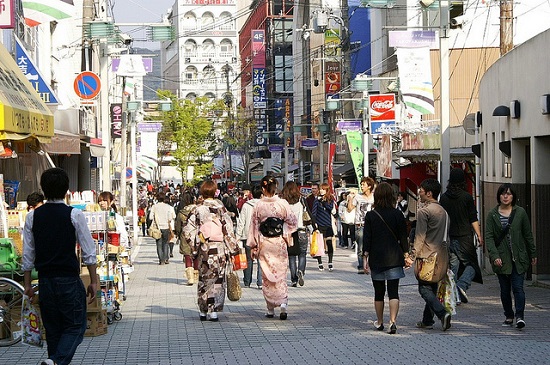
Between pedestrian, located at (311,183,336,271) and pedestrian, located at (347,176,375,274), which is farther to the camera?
pedestrian, located at (311,183,336,271)

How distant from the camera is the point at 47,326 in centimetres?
871

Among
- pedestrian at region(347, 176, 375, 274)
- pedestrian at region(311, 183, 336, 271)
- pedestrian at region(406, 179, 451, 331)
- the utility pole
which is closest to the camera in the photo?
pedestrian at region(406, 179, 451, 331)

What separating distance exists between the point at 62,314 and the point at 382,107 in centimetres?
2801

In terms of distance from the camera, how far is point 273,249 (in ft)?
46.5

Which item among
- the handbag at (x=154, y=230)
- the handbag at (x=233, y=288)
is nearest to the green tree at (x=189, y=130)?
the handbag at (x=154, y=230)

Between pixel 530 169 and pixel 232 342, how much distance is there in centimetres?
854

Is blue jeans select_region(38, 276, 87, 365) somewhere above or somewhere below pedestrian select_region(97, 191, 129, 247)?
below

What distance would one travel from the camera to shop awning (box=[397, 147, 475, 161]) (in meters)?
27.6

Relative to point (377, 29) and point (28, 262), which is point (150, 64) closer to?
point (377, 29)

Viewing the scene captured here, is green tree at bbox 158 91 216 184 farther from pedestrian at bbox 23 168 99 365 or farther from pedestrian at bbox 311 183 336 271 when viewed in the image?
pedestrian at bbox 23 168 99 365

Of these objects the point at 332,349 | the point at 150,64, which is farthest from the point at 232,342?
the point at 150,64

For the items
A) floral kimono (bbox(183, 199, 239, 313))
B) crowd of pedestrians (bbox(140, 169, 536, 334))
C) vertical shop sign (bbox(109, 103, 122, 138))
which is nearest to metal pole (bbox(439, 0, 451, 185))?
crowd of pedestrians (bbox(140, 169, 536, 334))

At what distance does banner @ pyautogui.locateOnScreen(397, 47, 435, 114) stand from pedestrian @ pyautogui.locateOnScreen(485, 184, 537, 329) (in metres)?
18.1

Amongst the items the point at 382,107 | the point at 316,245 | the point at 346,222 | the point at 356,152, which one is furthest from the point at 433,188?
the point at 382,107
